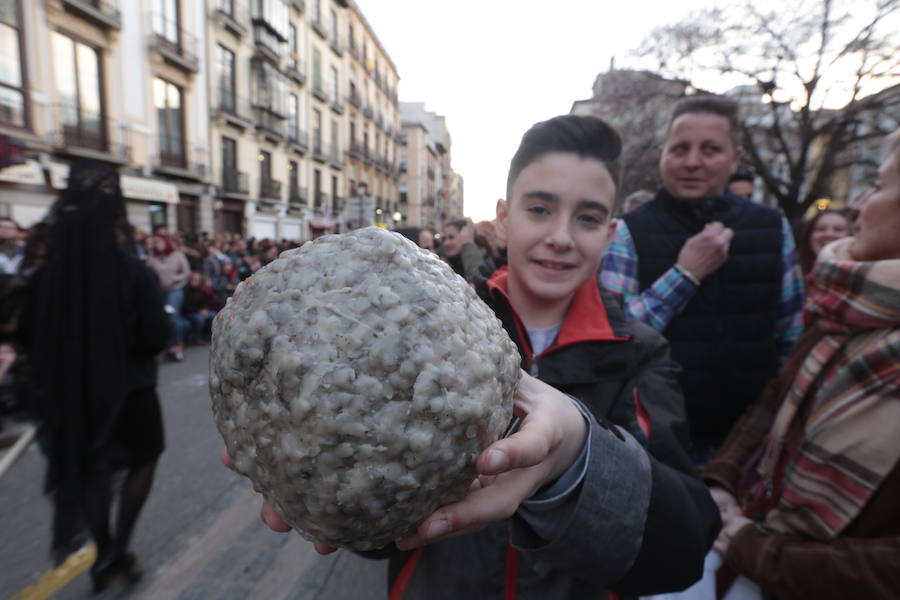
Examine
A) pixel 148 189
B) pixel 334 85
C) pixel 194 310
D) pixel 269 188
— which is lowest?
pixel 194 310

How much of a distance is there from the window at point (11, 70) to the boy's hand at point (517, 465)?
48.9ft

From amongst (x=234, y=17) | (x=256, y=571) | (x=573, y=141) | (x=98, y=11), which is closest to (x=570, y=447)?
(x=573, y=141)

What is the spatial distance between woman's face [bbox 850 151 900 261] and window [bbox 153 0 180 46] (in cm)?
1937

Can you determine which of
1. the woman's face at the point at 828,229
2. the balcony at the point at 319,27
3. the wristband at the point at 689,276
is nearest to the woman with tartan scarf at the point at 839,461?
the wristband at the point at 689,276

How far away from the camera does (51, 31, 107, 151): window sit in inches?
487

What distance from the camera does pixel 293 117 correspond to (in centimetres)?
2606

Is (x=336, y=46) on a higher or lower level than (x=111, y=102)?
higher

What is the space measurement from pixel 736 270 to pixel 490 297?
135 centimetres

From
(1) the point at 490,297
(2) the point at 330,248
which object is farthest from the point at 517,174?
(2) the point at 330,248

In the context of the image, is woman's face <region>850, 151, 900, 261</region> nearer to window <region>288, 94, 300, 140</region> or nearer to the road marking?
the road marking

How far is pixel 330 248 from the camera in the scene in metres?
0.90

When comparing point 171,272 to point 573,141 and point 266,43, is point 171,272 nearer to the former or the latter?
point 573,141

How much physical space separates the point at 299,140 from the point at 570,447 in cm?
2811

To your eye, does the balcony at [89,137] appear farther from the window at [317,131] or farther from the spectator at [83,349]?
the window at [317,131]
